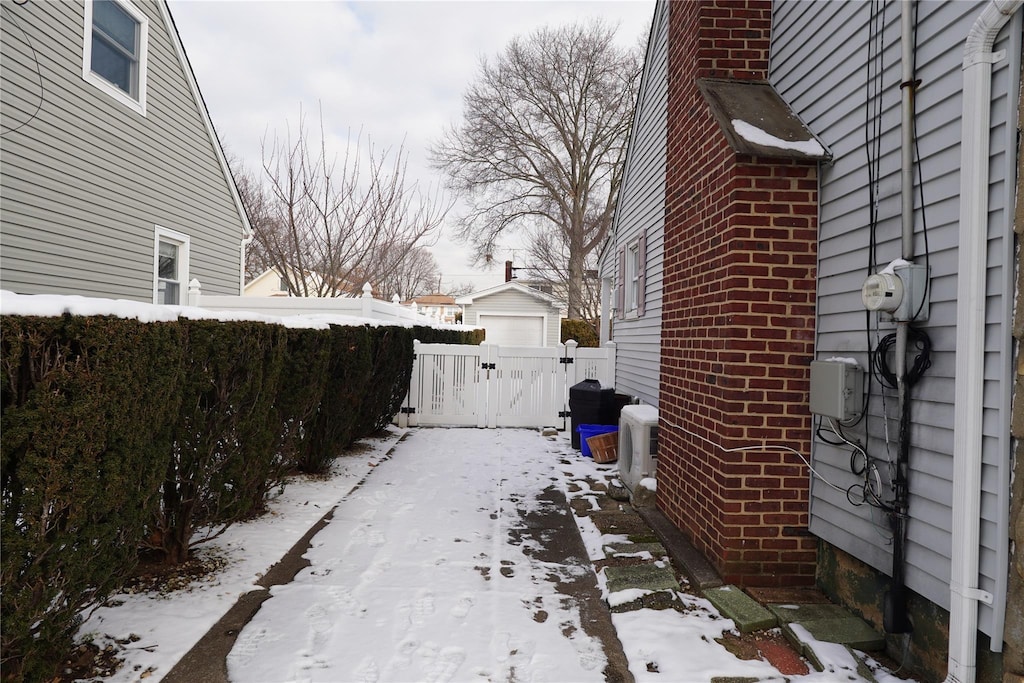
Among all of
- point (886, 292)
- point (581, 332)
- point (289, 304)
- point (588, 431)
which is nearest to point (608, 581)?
point (886, 292)

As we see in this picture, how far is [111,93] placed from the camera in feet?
24.9

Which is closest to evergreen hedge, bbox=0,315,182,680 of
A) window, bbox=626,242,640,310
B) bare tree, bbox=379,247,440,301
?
window, bbox=626,242,640,310

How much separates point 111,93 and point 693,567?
8.69 m

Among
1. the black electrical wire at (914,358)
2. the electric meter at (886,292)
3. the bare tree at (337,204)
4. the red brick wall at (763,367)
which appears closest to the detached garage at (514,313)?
the bare tree at (337,204)

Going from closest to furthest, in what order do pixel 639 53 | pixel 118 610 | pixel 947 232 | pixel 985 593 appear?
pixel 985 593, pixel 947 232, pixel 118 610, pixel 639 53

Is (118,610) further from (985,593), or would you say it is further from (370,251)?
(370,251)

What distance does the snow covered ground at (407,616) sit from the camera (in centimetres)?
263

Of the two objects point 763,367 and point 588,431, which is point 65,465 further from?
point 588,431

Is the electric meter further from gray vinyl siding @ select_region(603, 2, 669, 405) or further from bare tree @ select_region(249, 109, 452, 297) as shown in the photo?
bare tree @ select_region(249, 109, 452, 297)

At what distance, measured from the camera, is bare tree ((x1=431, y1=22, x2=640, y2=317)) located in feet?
75.2

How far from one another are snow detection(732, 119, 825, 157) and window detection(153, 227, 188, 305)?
8488mm

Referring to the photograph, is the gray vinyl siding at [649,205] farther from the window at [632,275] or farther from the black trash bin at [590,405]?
the black trash bin at [590,405]

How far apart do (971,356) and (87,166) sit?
29.2 ft

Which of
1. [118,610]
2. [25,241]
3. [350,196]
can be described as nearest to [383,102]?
[350,196]
